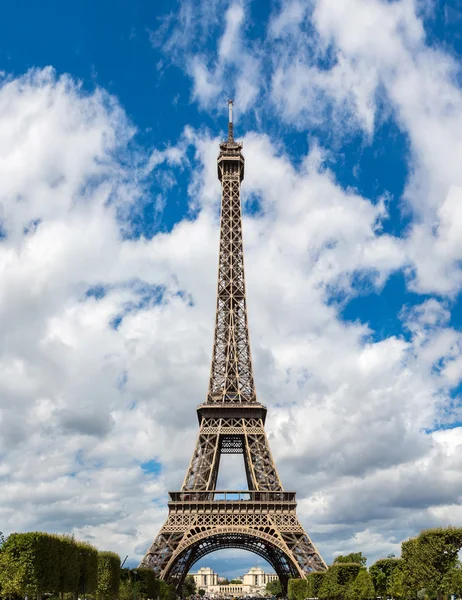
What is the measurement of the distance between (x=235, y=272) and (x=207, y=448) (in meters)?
24.1

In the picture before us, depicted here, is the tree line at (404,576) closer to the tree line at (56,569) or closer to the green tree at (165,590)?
the green tree at (165,590)

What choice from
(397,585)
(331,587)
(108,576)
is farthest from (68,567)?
(397,585)

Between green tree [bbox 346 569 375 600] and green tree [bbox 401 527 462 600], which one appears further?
green tree [bbox 346 569 375 600]

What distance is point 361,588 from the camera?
63.1m

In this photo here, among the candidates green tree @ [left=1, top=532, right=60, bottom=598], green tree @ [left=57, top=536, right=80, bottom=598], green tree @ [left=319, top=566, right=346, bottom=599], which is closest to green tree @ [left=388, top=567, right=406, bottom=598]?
green tree @ [left=319, top=566, right=346, bottom=599]

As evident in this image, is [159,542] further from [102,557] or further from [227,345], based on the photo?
[227,345]

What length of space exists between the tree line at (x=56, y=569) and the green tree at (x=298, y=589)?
58.6 feet

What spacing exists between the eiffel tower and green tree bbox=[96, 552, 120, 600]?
28.3ft

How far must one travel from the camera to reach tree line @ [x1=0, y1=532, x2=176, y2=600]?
42250 millimetres

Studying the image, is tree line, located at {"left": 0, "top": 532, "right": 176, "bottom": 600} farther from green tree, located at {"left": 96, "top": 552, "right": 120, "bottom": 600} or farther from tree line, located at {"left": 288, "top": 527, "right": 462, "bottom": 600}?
tree line, located at {"left": 288, "top": 527, "right": 462, "bottom": 600}

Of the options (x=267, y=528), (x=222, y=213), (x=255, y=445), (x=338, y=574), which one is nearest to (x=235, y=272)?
(x=222, y=213)

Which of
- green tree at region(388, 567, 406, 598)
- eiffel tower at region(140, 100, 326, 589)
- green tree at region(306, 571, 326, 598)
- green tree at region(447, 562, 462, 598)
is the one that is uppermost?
eiffel tower at region(140, 100, 326, 589)

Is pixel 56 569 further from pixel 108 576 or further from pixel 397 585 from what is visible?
pixel 397 585

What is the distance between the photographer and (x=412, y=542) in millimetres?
55281
